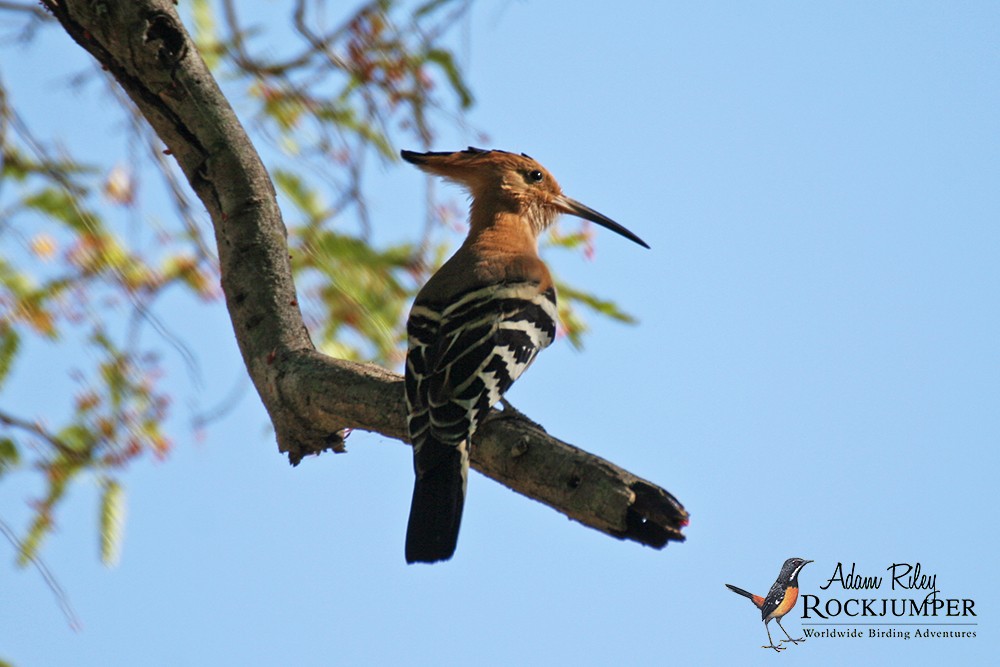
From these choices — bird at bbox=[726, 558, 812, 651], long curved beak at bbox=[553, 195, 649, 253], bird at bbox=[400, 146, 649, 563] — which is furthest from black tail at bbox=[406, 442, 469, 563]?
long curved beak at bbox=[553, 195, 649, 253]

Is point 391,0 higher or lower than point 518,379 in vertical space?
higher

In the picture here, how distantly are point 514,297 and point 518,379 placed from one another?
313mm

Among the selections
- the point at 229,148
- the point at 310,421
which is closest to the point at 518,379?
the point at 310,421

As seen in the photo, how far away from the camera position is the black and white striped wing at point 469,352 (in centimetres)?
278

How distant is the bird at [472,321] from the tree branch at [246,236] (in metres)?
0.10

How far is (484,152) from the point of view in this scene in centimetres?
431

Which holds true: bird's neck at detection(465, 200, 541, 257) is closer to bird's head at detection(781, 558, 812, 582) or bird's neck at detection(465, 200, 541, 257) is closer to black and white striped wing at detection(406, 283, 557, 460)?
black and white striped wing at detection(406, 283, 557, 460)

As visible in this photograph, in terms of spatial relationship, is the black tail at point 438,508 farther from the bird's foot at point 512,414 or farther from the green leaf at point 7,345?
the green leaf at point 7,345

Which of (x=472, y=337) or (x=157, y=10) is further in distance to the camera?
(x=472, y=337)

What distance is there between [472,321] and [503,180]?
3.80 feet

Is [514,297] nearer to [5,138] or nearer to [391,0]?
[391,0]

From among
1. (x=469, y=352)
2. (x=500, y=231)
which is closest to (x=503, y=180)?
(x=500, y=231)

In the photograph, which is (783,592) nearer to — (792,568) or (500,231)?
(792,568)

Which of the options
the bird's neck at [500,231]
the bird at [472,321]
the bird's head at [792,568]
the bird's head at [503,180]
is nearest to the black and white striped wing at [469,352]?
the bird at [472,321]
